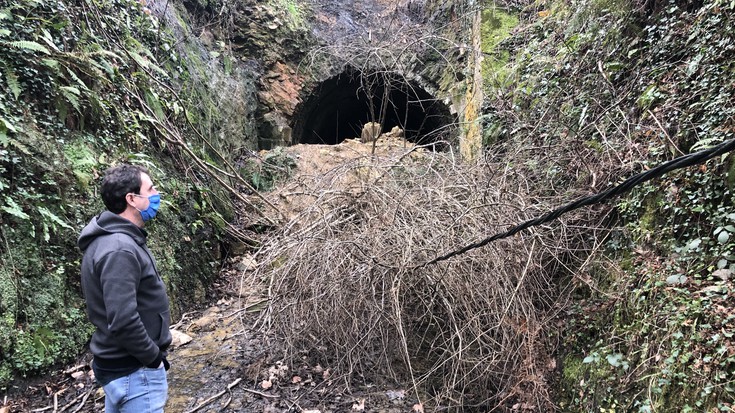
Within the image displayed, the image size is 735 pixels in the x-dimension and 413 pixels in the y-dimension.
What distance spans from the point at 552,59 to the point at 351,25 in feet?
26.3

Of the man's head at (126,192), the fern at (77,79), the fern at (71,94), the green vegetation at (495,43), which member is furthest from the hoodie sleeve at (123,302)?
the green vegetation at (495,43)

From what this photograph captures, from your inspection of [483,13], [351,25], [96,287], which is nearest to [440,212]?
[96,287]

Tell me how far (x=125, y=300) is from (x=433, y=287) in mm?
2307

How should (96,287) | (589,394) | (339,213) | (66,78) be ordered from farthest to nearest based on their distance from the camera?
(66,78), (339,213), (589,394), (96,287)

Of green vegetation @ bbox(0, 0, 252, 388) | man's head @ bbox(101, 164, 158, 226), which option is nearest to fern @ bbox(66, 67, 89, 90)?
green vegetation @ bbox(0, 0, 252, 388)

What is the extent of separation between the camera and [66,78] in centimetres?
Answer: 471

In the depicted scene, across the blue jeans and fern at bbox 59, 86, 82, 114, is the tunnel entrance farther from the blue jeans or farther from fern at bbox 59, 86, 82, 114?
the blue jeans

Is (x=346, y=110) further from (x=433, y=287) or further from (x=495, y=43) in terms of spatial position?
(x=433, y=287)

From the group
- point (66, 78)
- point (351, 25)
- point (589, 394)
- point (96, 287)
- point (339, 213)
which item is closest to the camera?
point (96, 287)

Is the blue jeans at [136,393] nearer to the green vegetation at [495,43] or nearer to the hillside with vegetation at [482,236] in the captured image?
the hillside with vegetation at [482,236]

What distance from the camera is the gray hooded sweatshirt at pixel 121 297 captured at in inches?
76.8

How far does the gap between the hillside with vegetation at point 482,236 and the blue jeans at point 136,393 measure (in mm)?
1683

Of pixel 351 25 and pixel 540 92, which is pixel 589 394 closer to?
pixel 540 92

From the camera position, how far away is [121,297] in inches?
76.6
